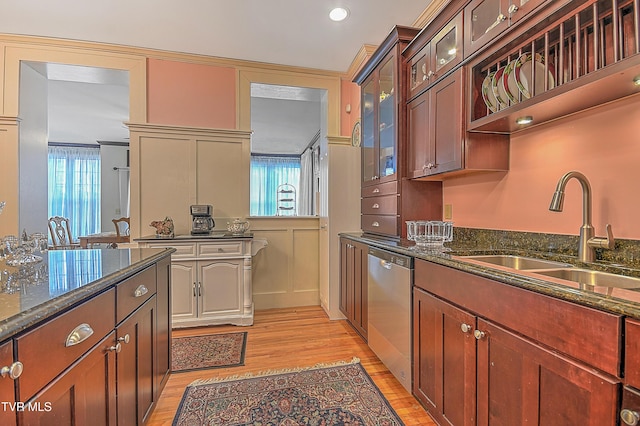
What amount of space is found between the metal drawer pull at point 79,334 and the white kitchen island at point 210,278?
2020mm

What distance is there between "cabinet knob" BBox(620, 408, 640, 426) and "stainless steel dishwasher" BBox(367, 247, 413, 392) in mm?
1013

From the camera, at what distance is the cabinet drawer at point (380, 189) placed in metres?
2.41

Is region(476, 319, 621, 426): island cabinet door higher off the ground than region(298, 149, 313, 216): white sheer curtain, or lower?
lower

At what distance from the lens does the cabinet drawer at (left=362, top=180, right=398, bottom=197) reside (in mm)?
2412

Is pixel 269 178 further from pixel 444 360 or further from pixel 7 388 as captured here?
pixel 7 388

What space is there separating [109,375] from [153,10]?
2.80 meters

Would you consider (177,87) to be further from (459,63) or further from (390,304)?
(390,304)

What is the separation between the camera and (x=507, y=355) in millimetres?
1088

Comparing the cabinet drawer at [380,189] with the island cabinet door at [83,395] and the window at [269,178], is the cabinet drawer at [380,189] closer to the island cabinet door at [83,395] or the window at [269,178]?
the island cabinet door at [83,395]

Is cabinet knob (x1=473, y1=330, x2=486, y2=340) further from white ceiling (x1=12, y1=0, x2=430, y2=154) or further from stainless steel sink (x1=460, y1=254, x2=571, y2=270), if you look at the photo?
white ceiling (x1=12, y1=0, x2=430, y2=154)

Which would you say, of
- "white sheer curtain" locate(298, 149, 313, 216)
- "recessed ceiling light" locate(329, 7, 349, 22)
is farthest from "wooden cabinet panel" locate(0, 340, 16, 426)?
"white sheer curtain" locate(298, 149, 313, 216)

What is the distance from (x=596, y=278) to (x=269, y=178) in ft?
23.3

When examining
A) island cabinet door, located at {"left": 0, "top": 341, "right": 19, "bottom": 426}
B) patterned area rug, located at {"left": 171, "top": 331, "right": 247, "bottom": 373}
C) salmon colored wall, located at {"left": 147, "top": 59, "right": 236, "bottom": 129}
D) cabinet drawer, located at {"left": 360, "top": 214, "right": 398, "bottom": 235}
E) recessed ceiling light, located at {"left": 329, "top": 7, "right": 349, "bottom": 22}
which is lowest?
patterned area rug, located at {"left": 171, "top": 331, "right": 247, "bottom": 373}

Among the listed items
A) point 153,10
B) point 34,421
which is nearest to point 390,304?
point 34,421
